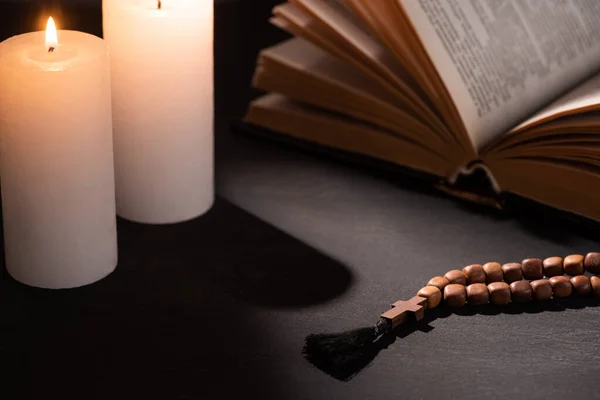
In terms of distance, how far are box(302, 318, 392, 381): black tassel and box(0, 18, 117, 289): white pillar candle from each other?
252 mm

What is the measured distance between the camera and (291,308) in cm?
99

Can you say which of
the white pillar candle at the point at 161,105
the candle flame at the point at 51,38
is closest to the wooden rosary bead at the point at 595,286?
the white pillar candle at the point at 161,105

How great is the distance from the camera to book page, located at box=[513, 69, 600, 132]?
44.3 inches

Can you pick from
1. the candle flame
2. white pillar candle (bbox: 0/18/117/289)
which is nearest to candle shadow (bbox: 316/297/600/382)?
white pillar candle (bbox: 0/18/117/289)

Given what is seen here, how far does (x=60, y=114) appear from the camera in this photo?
3.10 ft

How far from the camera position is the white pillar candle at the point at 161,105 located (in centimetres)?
107

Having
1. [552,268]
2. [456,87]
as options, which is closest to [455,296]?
[552,268]

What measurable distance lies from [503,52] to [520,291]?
1.10 ft

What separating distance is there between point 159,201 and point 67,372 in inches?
11.7

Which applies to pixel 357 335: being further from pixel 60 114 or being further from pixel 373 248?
pixel 60 114

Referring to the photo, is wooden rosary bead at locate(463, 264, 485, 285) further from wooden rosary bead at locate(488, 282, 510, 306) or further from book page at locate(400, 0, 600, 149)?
book page at locate(400, 0, 600, 149)

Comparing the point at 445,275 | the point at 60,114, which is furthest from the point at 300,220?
the point at 60,114

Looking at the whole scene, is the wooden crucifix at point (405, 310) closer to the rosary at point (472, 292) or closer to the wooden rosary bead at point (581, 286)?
the rosary at point (472, 292)

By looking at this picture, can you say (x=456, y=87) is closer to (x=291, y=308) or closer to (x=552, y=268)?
(x=552, y=268)
